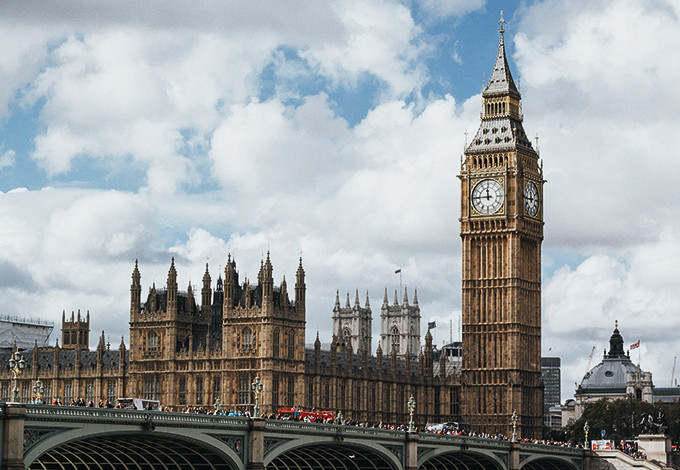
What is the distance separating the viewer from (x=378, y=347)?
151m

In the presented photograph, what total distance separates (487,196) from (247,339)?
37228 millimetres

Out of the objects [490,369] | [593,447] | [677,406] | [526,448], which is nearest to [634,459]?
[593,447]

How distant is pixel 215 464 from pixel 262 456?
435cm

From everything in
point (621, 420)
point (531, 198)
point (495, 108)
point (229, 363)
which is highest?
point (495, 108)

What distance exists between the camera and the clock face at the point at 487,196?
153375mm

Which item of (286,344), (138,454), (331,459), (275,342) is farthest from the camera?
(286,344)

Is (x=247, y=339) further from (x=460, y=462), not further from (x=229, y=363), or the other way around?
(x=460, y=462)

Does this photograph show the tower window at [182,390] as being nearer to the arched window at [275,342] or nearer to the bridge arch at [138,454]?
the arched window at [275,342]

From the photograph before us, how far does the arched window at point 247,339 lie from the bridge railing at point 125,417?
2211 inches

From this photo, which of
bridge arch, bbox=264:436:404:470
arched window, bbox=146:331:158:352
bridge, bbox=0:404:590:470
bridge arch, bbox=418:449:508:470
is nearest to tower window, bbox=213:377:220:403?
arched window, bbox=146:331:158:352

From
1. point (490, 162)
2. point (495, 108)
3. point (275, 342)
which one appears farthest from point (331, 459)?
point (495, 108)

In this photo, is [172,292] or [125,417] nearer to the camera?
[125,417]

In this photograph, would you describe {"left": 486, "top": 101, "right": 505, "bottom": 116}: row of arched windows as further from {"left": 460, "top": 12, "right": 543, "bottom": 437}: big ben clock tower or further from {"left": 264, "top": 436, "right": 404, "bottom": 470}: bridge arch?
{"left": 264, "top": 436, "right": 404, "bottom": 470}: bridge arch

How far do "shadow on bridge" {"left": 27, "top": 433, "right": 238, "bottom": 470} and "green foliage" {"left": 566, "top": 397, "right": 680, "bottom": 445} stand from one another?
327 ft
